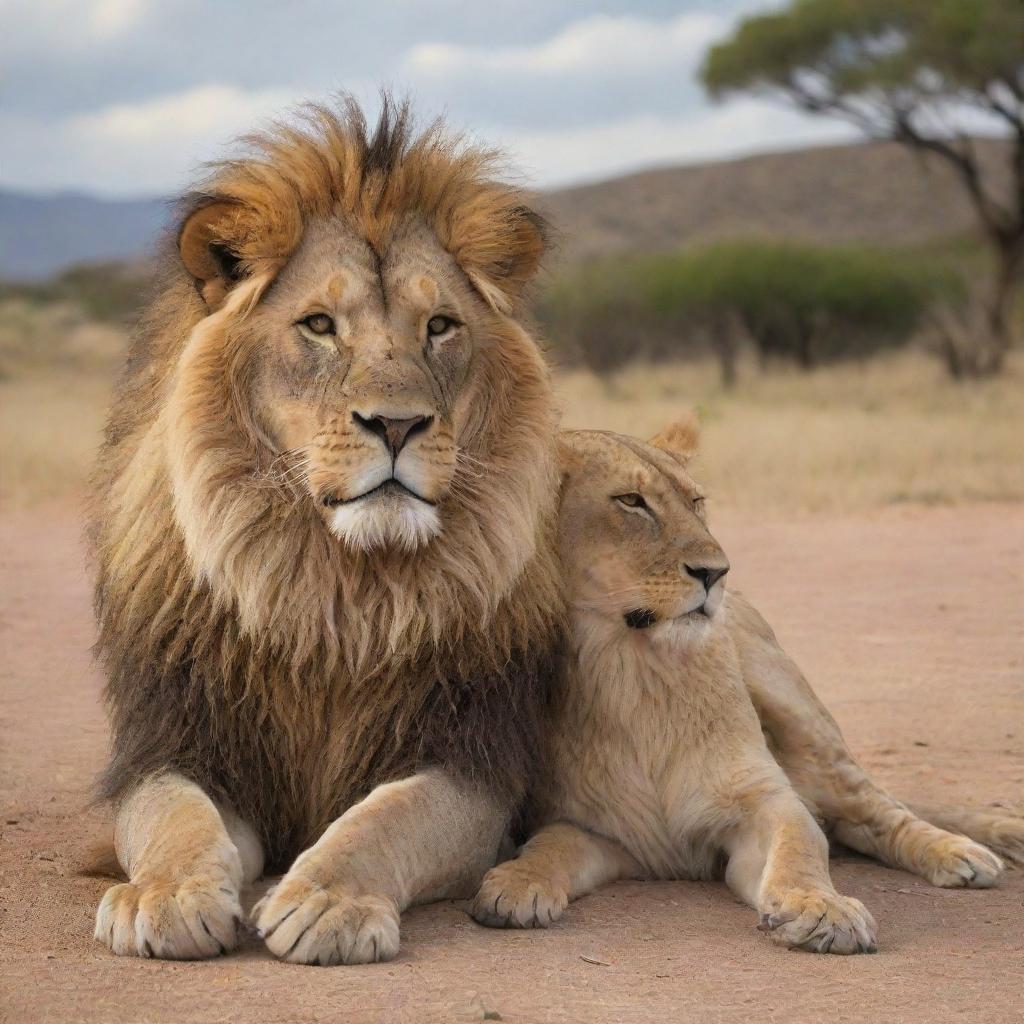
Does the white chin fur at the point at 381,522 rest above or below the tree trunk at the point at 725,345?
above

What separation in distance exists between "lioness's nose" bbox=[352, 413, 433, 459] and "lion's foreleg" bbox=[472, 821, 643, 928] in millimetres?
893

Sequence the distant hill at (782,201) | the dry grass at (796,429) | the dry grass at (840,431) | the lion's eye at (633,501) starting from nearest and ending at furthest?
the lion's eye at (633,501) → the dry grass at (840,431) → the dry grass at (796,429) → the distant hill at (782,201)

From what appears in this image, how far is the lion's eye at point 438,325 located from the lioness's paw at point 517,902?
3.57 ft

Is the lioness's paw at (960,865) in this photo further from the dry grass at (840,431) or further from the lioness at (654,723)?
the dry grass at (840,431)

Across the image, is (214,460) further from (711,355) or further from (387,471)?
(711,355)

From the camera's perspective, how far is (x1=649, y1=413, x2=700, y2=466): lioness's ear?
170 inches

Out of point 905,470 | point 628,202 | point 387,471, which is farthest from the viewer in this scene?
point 628,202

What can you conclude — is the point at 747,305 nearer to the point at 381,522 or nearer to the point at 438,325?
the point at 438,325

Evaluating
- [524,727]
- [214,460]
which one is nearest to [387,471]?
[214,460]

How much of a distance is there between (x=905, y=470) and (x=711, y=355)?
14498mm

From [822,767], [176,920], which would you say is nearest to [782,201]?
[822,767]

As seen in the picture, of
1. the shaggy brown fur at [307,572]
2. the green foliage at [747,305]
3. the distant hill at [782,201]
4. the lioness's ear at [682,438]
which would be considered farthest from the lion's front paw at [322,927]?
the distant hill at [782,201]

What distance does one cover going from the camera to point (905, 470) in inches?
473

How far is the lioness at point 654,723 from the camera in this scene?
3707 millimetres
